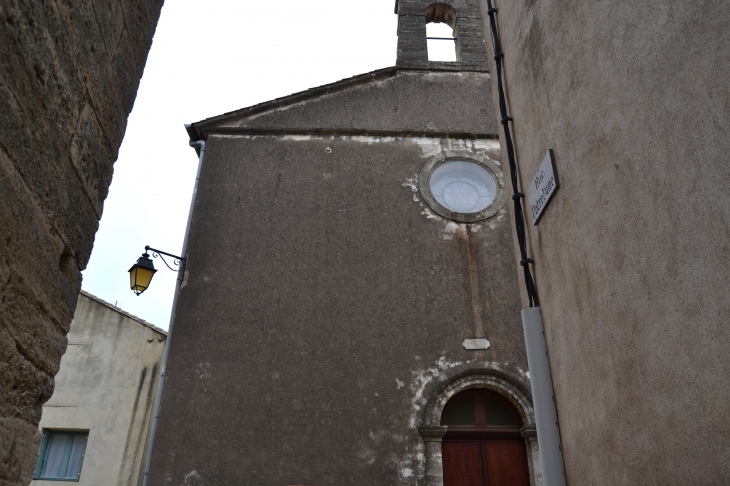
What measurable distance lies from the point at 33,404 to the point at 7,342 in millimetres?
352

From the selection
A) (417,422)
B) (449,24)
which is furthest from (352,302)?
(449,24)

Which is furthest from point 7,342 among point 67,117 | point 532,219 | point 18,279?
point 532,219

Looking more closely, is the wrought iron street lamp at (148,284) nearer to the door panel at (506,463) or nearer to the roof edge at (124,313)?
the roof edge at (124,313)

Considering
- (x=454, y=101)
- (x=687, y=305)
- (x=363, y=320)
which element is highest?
(x=454, y=101)

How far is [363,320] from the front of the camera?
7922 millimetres

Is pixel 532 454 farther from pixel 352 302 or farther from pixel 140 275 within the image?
pixel 140 275

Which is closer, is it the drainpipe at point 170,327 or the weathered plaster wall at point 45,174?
the weathered plaster wall at point 45,174

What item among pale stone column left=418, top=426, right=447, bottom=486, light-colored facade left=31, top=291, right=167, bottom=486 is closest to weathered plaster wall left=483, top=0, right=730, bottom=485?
pale stone column left=418, top=426, right=447, bottom=486

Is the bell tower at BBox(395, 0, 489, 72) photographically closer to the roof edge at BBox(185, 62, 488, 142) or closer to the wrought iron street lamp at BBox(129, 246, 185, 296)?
the roof edge at BBox(185, 62, 488, 142)

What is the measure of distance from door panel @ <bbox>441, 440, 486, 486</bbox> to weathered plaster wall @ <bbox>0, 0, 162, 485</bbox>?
5.82 metres

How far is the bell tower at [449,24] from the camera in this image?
403 inches

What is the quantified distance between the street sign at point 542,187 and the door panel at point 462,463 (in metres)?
4.84

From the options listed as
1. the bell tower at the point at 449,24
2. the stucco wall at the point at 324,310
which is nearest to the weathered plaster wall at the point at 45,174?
the stucco wall at the point at 324,310

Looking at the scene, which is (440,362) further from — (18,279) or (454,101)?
(18,279)
